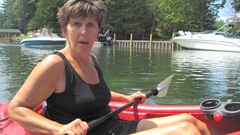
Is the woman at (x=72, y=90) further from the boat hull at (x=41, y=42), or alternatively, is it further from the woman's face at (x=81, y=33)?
the boat hull at (x=41, y=42)

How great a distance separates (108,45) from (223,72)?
22.6 m

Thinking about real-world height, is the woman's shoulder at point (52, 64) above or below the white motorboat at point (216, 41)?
above

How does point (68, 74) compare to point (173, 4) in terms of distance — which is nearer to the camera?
point (68, 74)

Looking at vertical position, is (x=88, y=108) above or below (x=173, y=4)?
→ below

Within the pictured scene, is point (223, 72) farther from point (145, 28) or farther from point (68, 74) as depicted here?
point (145, 28)

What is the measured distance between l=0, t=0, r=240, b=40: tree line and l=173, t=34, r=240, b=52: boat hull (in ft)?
33.4

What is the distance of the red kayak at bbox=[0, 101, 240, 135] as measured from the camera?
244 cm

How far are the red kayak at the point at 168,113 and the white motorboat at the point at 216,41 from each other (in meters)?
20.4

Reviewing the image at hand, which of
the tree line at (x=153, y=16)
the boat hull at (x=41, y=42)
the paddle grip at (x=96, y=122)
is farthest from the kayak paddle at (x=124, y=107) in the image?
the tree line at (x=153, y=16)

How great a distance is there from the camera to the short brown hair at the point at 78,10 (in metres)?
2.00

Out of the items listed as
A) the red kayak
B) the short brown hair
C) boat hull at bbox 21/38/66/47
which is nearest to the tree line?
boat hull at bbox 21/38/66/47

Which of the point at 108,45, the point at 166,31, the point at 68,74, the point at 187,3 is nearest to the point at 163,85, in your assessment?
the point at 68,74

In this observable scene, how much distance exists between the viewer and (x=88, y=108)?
203cm

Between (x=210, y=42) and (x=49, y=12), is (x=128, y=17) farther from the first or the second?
(x=210, y=42)
